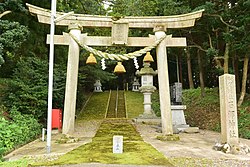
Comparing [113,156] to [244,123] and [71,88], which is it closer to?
[71,88]

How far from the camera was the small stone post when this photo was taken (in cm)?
823

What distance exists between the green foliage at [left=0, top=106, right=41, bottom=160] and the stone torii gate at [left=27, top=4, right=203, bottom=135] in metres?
1.40

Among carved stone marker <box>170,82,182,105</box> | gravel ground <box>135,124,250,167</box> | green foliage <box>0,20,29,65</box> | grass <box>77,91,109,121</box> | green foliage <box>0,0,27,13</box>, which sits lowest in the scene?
gravel ground <box>135,124,250,167</box>

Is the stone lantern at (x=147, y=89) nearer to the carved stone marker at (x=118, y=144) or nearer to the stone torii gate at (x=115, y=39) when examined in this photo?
the stone torii gate at (x=115, y=39)

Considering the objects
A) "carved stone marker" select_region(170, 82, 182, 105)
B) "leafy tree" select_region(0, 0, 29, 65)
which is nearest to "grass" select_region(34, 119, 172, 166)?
"leafy tree" select_region(0, 0, 29, 65)

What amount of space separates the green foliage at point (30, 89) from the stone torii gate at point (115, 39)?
8.75 ft

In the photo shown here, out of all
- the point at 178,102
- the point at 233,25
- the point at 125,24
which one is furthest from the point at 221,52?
the point at 125,24

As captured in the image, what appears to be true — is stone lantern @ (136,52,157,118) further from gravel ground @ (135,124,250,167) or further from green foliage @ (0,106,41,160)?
gravel ground @ (135,124,250,167)

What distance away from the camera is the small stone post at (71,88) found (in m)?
8.23

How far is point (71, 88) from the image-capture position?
27.5 feet

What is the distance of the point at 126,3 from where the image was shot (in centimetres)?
1411

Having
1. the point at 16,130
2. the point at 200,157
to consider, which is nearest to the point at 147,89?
the point at 16,130

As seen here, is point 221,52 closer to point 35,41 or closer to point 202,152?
point 202,152

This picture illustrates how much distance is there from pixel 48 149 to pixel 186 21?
6168 millimetres
